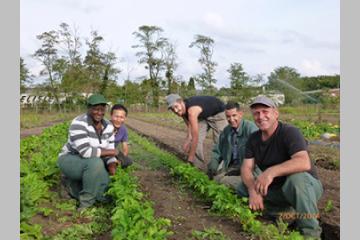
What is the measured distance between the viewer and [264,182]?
4.02m

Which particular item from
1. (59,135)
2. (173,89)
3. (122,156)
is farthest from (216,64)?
(122,156)

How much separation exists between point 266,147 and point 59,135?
9300mm

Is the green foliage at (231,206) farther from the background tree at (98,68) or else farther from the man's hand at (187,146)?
the background tree at (98,68)

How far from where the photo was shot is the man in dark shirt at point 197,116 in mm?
6227

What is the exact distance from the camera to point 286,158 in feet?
13.6

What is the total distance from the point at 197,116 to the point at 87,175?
2196 millimetres

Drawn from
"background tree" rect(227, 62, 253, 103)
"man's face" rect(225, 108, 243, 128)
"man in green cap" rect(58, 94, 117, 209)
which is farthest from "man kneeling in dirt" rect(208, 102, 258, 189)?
"background tree" rect(227, 62, 253, 103)

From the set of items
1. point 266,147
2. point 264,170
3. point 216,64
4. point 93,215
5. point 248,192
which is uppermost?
point 216,64

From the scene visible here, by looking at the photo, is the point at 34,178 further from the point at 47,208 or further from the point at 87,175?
the point at 87,175

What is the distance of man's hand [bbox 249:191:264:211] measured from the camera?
4160 millimetres

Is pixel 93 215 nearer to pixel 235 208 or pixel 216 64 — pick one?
pixel 235 208

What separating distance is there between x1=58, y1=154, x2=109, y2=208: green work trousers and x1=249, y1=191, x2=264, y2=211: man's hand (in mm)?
1971
